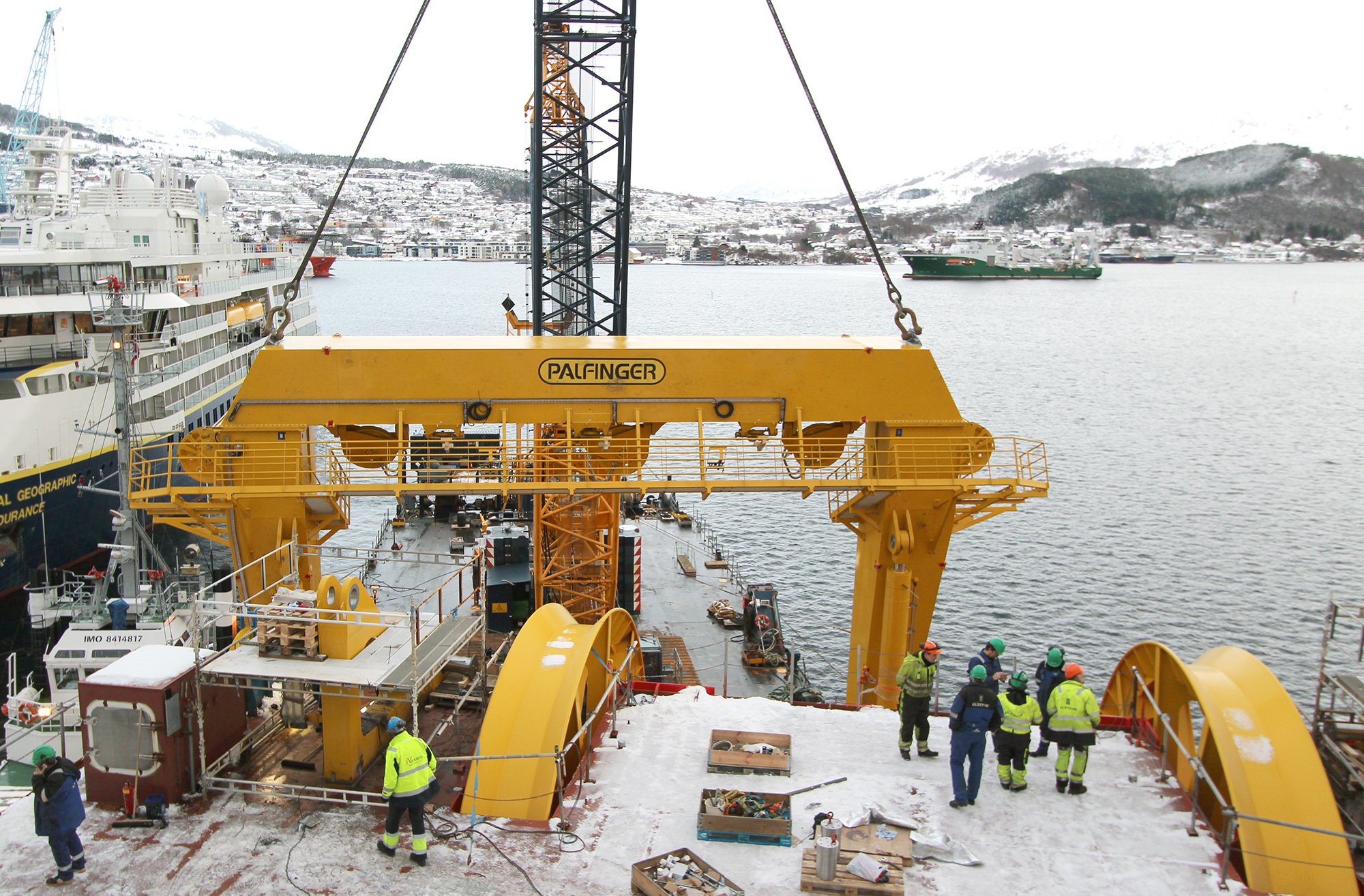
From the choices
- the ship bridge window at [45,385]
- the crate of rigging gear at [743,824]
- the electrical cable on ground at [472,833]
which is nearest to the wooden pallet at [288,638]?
the electrical cable on ground at [472,833]

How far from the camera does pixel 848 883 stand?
8.91 metres

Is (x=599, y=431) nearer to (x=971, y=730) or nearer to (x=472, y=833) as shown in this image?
(x=472, y=833)

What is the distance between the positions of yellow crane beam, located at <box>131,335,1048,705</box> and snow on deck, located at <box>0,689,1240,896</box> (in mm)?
6409

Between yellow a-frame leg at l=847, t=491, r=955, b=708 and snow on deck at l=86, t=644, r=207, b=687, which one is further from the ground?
snow on deck at l=86, t=644, r=207, b=687

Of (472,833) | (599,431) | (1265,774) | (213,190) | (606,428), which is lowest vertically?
(472,833)

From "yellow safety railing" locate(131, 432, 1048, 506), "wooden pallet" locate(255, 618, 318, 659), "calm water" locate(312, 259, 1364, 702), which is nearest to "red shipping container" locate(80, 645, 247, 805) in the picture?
"wooden pallet" locate(255, 618, 318, 659)

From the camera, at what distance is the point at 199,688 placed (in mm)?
10586

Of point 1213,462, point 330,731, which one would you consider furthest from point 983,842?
point 1213,462

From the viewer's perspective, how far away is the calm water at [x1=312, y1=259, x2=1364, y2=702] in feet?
109

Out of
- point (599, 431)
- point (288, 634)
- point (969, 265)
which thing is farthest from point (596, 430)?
point (969, 265)

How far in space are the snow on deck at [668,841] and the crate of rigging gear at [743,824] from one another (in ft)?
0.32

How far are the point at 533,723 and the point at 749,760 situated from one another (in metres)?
2.62

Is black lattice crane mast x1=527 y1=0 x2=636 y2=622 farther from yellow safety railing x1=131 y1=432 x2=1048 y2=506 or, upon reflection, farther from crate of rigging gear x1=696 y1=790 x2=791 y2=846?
crate of rigging gear x1=696 y1=790 x2=791 y2=846

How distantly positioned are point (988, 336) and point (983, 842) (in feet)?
336
